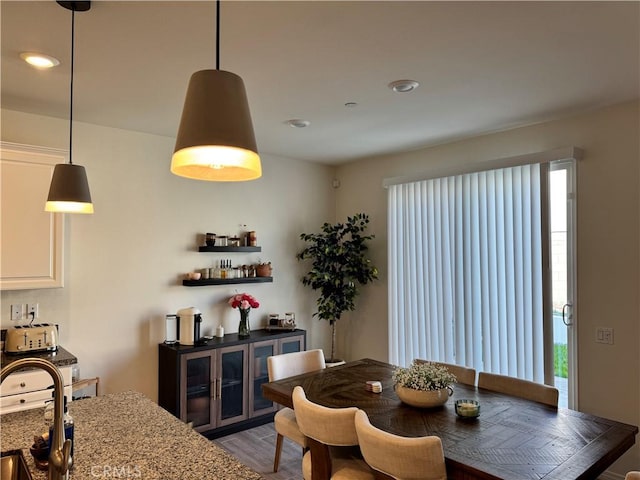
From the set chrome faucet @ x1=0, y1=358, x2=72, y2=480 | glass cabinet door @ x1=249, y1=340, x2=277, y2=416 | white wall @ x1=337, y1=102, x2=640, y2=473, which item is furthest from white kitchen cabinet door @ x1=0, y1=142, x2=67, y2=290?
white wall @ x1=337, y1=102, x2=640, y2=473

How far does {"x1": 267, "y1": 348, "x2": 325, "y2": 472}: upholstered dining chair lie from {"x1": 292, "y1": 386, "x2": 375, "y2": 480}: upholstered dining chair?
0.44 m

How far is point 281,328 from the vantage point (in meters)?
4.46

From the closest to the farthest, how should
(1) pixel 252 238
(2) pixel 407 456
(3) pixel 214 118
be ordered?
(3) pixel 214 118 < (2) pixel 407 456 < (1) pixel 252 238

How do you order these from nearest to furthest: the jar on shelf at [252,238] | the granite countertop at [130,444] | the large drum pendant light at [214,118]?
the large drum pendant light at [214,118], the granite countertop at [130,444], the jar on shelf at [252,238]

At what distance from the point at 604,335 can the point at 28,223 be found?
4041 millimetres

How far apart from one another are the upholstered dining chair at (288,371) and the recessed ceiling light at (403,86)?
6.52ft

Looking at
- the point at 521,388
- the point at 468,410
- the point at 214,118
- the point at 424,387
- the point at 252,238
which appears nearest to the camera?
the point at 214,118

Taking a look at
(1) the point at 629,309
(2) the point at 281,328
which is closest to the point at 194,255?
(2) the point at 281,328

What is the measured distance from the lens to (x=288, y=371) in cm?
319

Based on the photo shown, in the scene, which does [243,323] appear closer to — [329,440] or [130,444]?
[329,440]

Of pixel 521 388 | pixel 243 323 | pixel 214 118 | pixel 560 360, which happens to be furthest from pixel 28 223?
pixel 560 360

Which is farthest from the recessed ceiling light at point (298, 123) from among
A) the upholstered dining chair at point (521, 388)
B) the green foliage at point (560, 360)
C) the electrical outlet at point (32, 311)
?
the green foliage at point (560, 360)

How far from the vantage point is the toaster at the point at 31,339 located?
2.92 m

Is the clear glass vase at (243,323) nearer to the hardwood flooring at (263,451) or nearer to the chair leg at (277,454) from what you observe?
the hardwood flooring at (263,451)
